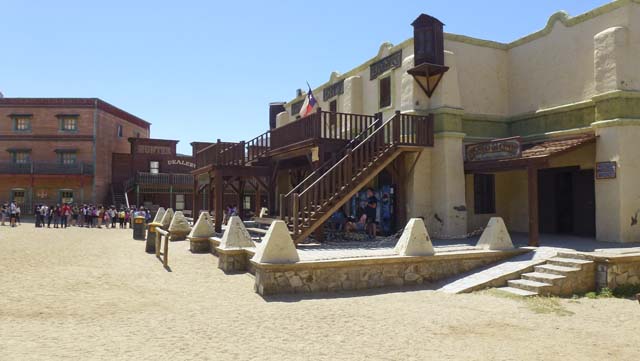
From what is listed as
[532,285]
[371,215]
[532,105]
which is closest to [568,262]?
[532,285]

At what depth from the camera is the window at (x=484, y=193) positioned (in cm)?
1538

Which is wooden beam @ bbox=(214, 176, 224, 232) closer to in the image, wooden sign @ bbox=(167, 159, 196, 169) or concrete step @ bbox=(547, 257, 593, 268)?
concrete step @ bbox=(547, 257, 593, 268)

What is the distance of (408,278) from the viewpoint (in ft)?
32.5

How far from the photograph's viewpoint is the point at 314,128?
46.1 feet

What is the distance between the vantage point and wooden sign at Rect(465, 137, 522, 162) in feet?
40.4

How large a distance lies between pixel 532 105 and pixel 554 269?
6854 mm

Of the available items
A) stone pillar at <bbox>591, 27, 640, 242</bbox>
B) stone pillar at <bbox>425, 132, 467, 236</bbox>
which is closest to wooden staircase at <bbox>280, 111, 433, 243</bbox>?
stone pillar at <bbox>425, 132, 467, 236</bbox>

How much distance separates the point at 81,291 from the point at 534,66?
13442mm

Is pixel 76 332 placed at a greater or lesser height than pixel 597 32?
lesser

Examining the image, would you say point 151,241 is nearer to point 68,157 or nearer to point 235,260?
point 235,260

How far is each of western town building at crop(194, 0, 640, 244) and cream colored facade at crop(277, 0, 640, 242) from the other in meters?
0.03

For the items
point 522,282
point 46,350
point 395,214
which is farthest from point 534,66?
point 46,350

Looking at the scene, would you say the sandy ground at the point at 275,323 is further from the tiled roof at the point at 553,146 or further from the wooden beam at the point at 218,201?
the wooden beam at the point at 218,201

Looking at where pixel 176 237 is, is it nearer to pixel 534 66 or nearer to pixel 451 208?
pixel 451 208
